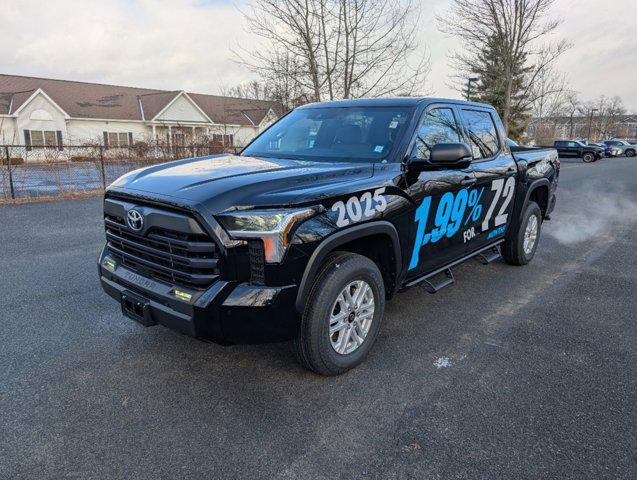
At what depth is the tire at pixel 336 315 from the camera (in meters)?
2.83

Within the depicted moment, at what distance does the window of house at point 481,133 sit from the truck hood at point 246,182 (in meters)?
1.71

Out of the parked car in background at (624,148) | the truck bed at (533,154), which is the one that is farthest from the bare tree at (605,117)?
the truck bed at (533,154)

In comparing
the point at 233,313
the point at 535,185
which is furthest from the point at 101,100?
the point at 233,313

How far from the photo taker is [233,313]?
2561mm

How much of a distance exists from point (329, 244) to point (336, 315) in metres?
0.54

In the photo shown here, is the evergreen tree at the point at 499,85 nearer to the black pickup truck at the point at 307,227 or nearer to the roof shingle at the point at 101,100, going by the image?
the roof shingle at the point at 101,100

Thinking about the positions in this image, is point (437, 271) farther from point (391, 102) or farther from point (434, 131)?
point (391, 102)

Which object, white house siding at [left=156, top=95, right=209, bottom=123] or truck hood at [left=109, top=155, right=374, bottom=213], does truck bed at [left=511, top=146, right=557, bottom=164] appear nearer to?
truck hood at [left=109, top=155, right=374, bottom=213]

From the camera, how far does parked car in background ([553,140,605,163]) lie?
35531 millimetres

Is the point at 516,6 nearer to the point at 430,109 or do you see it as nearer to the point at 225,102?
the point at 430,109

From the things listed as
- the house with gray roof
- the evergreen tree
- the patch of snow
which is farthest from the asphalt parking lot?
the house with gray roof

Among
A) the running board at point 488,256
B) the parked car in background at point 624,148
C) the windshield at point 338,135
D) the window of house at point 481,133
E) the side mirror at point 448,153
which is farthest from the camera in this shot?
the parked car in background at point 624,148

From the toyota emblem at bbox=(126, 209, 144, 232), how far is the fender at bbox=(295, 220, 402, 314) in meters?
1.06

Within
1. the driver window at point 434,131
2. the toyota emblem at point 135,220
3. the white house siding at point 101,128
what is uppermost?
the white house siding at point 101,128
